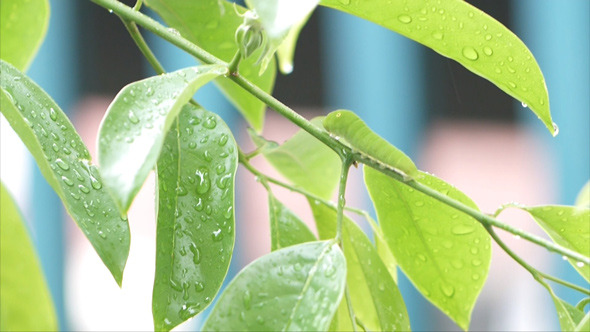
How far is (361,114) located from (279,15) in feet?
5.31

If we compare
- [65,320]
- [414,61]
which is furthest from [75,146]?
[414,61]

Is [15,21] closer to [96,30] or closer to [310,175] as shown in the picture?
[310,175]

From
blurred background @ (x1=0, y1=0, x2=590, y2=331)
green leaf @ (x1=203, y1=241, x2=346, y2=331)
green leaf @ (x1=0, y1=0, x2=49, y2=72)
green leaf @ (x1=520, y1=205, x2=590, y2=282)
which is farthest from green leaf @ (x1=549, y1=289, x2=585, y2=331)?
blurred background @ (x1=0, y1=0, x2=590, y2=331)

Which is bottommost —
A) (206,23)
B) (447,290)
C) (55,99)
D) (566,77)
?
(55,99)

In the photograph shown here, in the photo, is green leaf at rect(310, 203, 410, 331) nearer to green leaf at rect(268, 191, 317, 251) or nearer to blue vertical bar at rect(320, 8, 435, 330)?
green leaf at rect(268, 191, 317, 251)

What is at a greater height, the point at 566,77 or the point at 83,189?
the point at 566,77

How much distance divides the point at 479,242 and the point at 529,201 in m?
1.75

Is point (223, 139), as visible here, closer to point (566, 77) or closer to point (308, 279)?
point (308, 279)

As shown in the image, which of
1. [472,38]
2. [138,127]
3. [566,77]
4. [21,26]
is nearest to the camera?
[138,127]

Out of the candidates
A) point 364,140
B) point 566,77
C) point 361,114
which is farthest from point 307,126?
point 566,77

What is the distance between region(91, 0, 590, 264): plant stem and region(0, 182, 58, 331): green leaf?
85 millimetres

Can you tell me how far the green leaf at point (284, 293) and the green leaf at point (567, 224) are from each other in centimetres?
14

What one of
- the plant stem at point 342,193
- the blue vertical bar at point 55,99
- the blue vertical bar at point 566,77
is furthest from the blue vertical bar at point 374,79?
the plant stem at point 342,193

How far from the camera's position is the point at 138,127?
0.22 m
